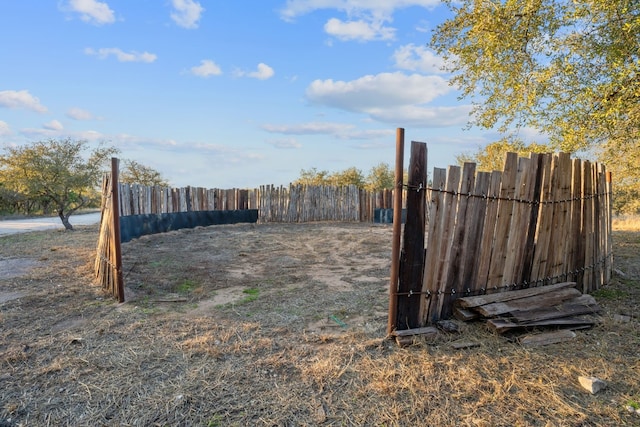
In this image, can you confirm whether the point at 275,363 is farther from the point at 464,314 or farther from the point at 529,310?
the point at 529,310

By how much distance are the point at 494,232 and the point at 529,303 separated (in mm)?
757

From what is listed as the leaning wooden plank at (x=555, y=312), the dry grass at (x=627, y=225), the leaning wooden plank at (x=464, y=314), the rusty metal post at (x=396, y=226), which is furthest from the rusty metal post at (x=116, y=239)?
the dry grass at (x=627, y=225)

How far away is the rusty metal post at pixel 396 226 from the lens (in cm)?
327

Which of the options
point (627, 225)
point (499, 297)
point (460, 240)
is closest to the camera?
point (460, 240)

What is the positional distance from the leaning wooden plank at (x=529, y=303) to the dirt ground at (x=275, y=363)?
194 millimetres

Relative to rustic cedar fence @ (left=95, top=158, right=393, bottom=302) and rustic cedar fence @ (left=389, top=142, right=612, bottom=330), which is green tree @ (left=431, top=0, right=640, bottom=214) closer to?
rustic cedar fence @ (left=389, top=142, right=612, bottom=330)

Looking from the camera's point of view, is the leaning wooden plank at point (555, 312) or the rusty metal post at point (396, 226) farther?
the leaning wooden plank at point (555, 312)

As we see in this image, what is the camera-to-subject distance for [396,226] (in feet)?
10.9

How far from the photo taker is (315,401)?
2.51 meters

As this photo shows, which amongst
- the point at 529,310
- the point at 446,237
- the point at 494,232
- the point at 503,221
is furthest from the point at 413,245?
the point at 529,310

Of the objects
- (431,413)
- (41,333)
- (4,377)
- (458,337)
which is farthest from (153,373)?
(458,337)

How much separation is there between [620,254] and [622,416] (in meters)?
6.99

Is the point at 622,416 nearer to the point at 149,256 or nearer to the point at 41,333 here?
the point at 41,333

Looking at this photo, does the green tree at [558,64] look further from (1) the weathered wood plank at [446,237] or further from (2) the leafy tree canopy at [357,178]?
(2) the leafy tree canopy at [357,178]
